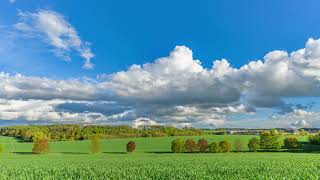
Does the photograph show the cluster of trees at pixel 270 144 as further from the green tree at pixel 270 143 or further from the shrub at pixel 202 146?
the shrub at pixel 202 146

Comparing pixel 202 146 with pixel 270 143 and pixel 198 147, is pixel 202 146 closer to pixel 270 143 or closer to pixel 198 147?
pixel 198 147

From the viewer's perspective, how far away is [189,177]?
24.7 metres

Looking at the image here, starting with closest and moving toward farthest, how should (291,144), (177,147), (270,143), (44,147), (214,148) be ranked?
(214,148), (177,147), (44,147), (270,143), (291,144)

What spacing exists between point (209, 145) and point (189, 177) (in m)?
Result: 112

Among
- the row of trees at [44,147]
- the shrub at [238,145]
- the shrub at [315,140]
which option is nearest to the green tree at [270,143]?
the shrub at [238,145]

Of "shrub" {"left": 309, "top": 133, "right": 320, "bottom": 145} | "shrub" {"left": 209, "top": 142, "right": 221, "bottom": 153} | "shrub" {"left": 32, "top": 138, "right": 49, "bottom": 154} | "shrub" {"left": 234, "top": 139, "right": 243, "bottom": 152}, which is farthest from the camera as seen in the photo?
"shrub" {"left": 309, "top": 133, "right": 320, "bottom": 145}

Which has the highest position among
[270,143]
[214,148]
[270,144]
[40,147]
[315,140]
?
[315,140]

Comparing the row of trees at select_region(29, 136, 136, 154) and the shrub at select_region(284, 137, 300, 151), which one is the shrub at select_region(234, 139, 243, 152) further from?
the row of trees at select_region(29, 136, 136, 154)

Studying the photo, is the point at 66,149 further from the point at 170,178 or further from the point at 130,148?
the point at 170,178

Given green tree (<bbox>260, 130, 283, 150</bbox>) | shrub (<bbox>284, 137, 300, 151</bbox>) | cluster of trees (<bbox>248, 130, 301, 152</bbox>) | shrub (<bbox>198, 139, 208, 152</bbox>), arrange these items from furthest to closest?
shrub (<bbox>284, 137, 300, 151</bbox>) < green tree (<bbox>260, 130, 283, 150</bbox>) < cluster of trees (<bbox>248, 130, 301, 152</bbox>) < shrub (<bbox>198, 139, 208, 152</bbox>)

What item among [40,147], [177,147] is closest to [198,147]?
[177,147]

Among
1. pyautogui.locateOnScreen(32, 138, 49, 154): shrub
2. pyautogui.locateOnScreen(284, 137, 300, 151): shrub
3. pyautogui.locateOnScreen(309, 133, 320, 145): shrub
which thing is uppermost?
pyautogui.locateOnScreen(309, 133, 320, 145): shrub

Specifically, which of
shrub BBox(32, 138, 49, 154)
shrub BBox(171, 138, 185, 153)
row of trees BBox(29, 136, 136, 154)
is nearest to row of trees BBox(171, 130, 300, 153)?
shrub BBox(171, 138, 185, 153)

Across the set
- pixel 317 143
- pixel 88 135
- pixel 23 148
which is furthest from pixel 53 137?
pixel 317 143
